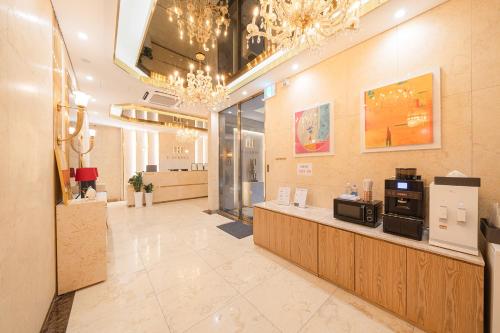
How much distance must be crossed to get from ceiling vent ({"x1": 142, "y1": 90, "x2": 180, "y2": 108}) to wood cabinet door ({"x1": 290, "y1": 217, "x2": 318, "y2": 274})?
4322mm

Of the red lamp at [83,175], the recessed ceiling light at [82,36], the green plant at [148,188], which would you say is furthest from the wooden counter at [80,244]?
the green plant at [148,188]

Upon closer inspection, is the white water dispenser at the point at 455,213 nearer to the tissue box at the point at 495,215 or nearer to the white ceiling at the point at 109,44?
the tissue box at the point at 495,215

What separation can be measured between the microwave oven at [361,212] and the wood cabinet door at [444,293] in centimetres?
46

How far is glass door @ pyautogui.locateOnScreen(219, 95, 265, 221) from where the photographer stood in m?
4.87

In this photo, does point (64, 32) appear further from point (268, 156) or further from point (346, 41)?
point (346, 41)

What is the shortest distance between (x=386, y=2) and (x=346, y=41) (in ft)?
1.92

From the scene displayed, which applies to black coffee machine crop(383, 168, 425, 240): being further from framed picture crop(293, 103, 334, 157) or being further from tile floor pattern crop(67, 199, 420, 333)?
framed picture crop(293, 103, 334, 157)

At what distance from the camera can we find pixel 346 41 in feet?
7.82

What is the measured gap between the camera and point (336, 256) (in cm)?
212

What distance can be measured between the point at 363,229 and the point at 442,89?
1715mm

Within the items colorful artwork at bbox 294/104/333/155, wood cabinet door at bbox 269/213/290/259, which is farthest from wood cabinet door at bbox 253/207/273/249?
colorful artwork at bbox 294/104/333/155

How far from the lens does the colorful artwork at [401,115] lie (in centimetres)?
192

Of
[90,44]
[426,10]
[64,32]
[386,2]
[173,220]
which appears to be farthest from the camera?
[173,220]

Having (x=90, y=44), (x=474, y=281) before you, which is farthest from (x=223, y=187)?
(x=474, y=281)
